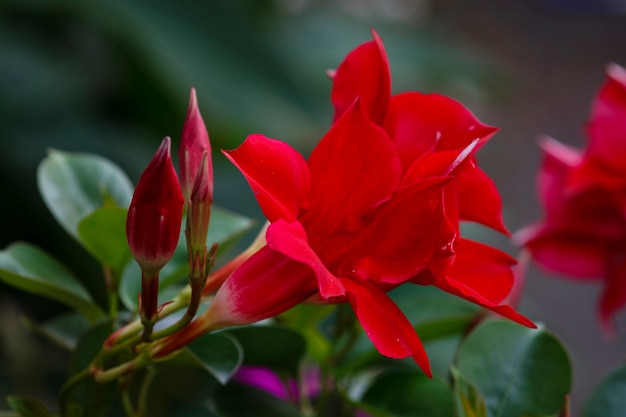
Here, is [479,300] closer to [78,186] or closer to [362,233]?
[362,233]

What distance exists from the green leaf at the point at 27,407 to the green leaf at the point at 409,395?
15cm

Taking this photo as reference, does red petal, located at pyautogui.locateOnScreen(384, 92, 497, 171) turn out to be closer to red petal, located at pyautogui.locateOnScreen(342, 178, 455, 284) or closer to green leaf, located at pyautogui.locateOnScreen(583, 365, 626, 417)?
red petal, located at pyautogui.locateOnScreen(342, 178, 455, 284)

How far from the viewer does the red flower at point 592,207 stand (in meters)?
0.46

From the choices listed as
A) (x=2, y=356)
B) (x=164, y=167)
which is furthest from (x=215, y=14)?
(x=164, y=167)

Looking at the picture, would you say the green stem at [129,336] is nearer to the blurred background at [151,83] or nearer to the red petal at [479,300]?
the red petal at [479,300]

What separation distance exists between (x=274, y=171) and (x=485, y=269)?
87 millimetres

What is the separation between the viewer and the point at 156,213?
259mm

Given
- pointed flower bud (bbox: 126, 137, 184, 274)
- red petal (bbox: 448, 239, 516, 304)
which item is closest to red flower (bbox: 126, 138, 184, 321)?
pointed flower bud (bbox: 126, 137, 184, 274)

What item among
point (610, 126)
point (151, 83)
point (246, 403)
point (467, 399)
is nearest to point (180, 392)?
point (246, 403)

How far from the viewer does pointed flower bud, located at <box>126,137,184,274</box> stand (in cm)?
25

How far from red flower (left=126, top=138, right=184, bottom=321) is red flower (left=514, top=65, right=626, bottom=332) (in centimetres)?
29

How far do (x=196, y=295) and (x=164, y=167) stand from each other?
5 cm

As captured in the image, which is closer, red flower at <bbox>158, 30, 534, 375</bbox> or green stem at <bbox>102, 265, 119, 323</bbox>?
red flower at <bbox>158, 30, 534, 375</bbox>

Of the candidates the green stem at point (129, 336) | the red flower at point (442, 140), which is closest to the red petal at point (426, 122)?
the red flower at point (442, 140)
